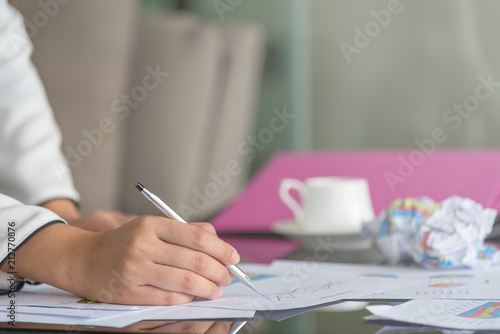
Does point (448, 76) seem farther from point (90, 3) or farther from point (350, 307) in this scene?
point (350, 307)

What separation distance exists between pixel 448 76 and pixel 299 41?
0.79 metres

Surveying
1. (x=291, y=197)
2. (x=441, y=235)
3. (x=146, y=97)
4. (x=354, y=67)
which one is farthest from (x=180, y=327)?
(x=354, y=67)

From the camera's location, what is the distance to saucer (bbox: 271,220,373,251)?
2.95 ft

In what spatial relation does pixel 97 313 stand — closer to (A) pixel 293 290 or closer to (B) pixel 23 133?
(A) pixel 293 290

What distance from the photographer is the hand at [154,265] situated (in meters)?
0.56

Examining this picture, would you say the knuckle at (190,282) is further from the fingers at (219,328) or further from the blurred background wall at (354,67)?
the blurred background wall at (354,67)

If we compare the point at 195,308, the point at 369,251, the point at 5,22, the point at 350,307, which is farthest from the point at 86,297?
the point at 5,22

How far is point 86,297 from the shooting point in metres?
0.59

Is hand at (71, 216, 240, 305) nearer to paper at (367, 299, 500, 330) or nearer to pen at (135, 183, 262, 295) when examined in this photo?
pen at (135, 183, 262, 295)

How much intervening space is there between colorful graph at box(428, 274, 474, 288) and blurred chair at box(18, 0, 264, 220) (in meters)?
0.95

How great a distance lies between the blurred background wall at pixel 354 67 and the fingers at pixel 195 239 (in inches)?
56.4

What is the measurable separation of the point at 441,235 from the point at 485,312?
22cm

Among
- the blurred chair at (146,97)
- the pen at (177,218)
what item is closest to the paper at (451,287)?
the pen at (177,218)

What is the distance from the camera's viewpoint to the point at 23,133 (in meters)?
0.92
